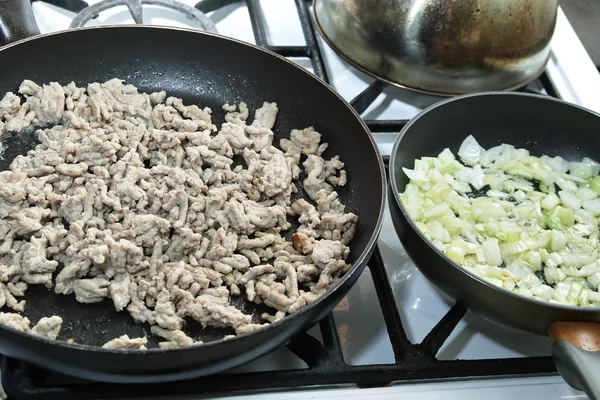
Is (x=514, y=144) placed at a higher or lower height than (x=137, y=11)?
lower

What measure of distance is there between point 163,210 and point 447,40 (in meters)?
0.70

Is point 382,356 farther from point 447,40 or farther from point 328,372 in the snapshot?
point 447,40

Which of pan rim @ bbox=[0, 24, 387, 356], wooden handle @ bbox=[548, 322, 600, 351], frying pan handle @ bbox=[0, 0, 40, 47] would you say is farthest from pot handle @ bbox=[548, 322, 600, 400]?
frying pan handle @ bbox=[0, 0, 40, 47]

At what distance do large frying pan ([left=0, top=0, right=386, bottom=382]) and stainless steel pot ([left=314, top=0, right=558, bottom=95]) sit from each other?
0.21 metres

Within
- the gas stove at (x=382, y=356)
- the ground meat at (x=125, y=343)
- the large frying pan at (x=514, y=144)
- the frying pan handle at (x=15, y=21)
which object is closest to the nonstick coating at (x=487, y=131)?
the large frying pan at (x=514, y=144)

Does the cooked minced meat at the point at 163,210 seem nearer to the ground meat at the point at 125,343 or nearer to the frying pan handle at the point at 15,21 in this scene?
the ground meat at the point at 125,343

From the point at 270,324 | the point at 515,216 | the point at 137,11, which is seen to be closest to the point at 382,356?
the point at 270,324

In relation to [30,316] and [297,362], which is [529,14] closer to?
[297,362]

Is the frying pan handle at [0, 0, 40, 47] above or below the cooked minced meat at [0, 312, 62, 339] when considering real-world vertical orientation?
above

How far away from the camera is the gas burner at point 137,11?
1.39m

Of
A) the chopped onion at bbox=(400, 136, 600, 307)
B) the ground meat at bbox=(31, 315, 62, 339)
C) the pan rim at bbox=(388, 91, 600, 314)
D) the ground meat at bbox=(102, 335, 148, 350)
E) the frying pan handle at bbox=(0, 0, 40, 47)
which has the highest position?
the frying pan handle at bbox=(0, 0, 40, 47)

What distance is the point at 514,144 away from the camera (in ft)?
4.50

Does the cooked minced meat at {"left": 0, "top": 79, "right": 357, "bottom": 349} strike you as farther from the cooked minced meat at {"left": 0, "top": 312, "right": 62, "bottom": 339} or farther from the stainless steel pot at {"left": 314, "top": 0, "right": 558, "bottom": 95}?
the stainless steel pot at {"left": 314, "top": 0, "right": 558, "bottom": 95}

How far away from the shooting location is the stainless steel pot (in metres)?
1.30
